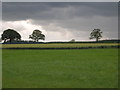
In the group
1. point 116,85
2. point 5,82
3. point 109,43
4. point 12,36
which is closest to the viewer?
point 116,85

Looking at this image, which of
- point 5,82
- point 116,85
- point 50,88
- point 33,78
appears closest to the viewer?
point 50,88

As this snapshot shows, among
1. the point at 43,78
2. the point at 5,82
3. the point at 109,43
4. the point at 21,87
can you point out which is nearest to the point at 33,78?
the point at 43,78

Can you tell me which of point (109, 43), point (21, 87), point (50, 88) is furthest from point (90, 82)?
point (109, 43)

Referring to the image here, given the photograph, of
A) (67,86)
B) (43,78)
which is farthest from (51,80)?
(67,86)

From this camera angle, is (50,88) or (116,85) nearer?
(50,88)

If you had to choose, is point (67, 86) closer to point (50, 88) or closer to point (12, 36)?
point (50, 88)

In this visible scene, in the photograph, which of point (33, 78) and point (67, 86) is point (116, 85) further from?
point (33, 78)

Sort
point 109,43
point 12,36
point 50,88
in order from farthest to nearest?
point 12,36, point 109,43, point 50,88

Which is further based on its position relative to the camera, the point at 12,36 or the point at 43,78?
the point at 12,36

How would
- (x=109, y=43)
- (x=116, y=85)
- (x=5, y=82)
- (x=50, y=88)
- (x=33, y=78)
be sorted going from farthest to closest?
(x=109, y=43) → (x=33, y=78) → (x=5, y=82) → (x=116, y=85) → (x=50, y=88)

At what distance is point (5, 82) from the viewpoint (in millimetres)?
13781

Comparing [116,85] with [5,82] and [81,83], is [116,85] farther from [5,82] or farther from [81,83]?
[5,82]

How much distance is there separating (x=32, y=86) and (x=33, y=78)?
2.47 m

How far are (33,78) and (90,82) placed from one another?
11.9ft
